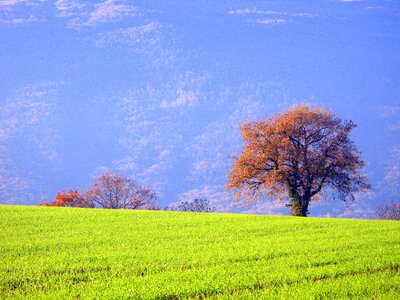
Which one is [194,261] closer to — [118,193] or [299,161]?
[299,161]

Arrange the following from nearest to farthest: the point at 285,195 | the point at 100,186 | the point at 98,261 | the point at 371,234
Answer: the point at 98,261 → the point at 371,234 → the point at 285,195 → the point at 100,186

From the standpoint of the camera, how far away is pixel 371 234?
30422mm

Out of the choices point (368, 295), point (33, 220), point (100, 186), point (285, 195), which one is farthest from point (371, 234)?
point (100, 186)

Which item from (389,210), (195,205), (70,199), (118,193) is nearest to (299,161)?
(195,205)

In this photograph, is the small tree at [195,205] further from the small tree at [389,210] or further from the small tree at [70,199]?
the small tree at [389,210]

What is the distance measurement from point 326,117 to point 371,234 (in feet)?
97.8

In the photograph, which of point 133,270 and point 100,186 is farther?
point 100,186

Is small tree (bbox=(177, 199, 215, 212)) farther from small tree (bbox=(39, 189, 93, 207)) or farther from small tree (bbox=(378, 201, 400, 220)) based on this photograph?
small tree (bbox=(378, 201, 400, 220))

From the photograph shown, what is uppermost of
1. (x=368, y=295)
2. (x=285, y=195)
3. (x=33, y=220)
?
(x=285, y=195)

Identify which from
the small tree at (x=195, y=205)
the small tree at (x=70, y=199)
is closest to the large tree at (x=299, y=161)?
the small tree at (x=195, y=205)

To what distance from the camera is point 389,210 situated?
9612 centimetres

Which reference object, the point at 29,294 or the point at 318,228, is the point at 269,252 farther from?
the point at 318,228

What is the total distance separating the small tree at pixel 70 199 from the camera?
3903 inches

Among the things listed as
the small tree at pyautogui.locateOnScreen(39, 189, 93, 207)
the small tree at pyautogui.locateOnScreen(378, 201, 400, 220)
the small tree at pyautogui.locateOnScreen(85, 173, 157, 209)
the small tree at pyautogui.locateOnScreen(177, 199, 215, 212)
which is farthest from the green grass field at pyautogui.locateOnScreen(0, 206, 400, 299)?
the small tree at pyautogui.locateOnScreen(85, 173, 157, 209)
